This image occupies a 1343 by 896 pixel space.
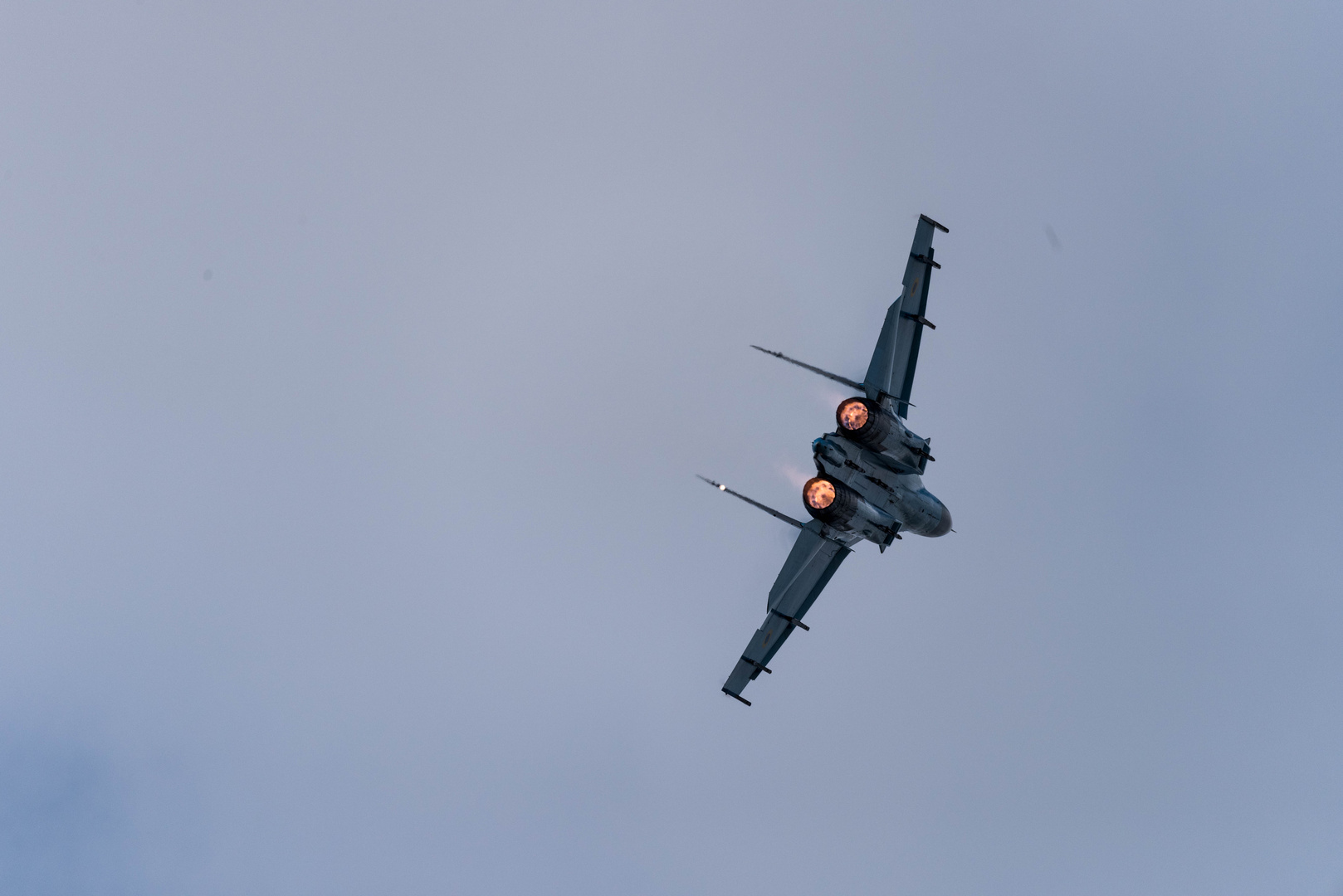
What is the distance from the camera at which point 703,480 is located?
39312 mm

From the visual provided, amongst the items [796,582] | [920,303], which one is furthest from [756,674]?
[920,303]

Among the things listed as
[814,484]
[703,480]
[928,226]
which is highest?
[928,226]

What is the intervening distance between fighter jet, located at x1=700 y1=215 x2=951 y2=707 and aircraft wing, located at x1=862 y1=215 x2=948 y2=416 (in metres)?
0.04

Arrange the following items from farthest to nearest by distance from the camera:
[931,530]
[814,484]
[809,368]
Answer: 1. [931,530]
2. [814,484]
3. [809,368]

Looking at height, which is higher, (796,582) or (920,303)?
(920,303)

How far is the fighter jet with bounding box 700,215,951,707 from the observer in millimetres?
41438

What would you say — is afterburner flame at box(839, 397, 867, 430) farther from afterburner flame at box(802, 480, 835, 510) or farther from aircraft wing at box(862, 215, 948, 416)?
afterburner flame at box(802, 480, 835, 510)

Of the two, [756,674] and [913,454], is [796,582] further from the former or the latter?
[913,454]

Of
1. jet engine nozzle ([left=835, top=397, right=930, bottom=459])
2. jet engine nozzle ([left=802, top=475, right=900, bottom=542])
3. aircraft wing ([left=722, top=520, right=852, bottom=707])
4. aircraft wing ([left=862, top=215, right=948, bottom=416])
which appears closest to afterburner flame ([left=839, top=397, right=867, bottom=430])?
jet engine nozzle ([left=835, top=397, right=930, bottom=459])

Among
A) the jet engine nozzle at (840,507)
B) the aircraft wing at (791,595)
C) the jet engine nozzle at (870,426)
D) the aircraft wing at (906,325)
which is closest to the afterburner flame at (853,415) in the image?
the jet engine nozzle at (870,426)

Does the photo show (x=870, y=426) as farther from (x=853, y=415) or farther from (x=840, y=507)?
(x=840, y=507)

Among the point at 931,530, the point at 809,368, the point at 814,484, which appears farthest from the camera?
the point at 931,530

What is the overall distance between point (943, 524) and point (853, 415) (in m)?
8.52

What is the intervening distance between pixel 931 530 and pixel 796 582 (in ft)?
21.7
